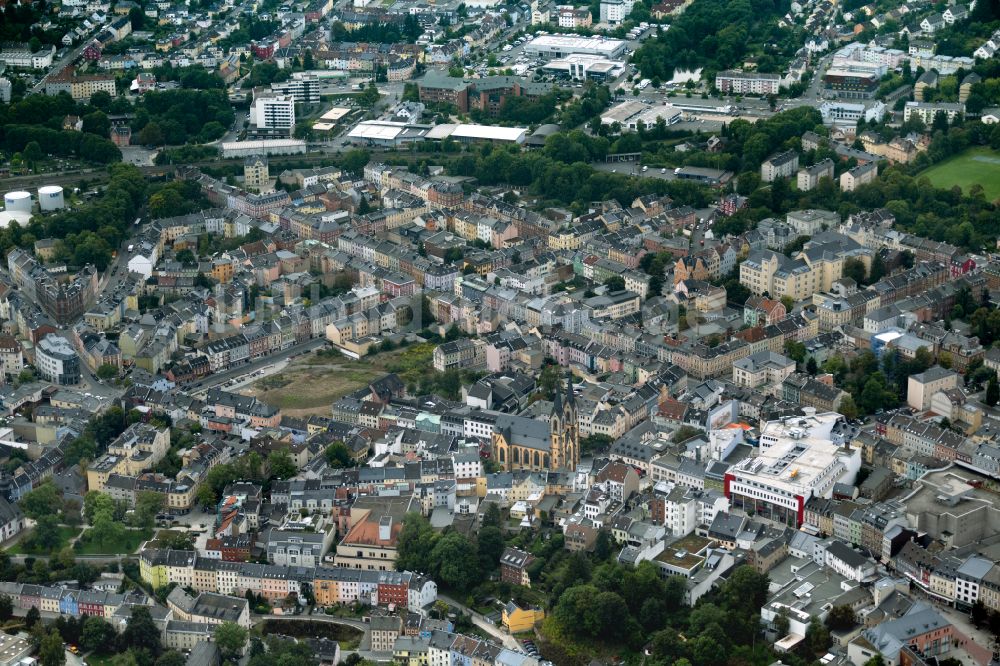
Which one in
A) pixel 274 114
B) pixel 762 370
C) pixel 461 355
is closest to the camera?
pixel 762 370

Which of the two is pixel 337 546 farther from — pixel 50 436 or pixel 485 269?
pixel 485 269

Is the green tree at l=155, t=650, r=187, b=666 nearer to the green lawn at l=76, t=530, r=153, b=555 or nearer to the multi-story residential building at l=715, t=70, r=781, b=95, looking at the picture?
the green lawn at l=76, t=530, r=153, b=555

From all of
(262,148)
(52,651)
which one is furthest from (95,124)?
(52,651)

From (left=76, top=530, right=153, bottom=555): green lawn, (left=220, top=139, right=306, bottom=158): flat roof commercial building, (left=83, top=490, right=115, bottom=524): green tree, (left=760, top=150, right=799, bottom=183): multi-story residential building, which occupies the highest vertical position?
(left=760, top=150, right=799, bottom=183): multi-story residential building

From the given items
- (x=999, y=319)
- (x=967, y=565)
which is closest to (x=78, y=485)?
(x=967, y=565)

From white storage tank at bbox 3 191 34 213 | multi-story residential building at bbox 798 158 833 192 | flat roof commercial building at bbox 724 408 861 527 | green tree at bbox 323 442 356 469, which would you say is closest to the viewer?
flat roof commercial building at bbox 724 408 861 527

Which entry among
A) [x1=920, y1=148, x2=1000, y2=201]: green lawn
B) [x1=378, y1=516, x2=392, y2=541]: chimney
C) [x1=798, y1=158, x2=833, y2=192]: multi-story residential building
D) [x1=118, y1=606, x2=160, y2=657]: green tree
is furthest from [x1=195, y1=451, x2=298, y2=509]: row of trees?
[x1=920, y1=148, x2=1000, y2=201]: green lawn

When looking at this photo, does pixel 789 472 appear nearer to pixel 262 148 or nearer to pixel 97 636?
pixel 97 636

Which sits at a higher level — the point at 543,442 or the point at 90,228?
the point at 90,228
